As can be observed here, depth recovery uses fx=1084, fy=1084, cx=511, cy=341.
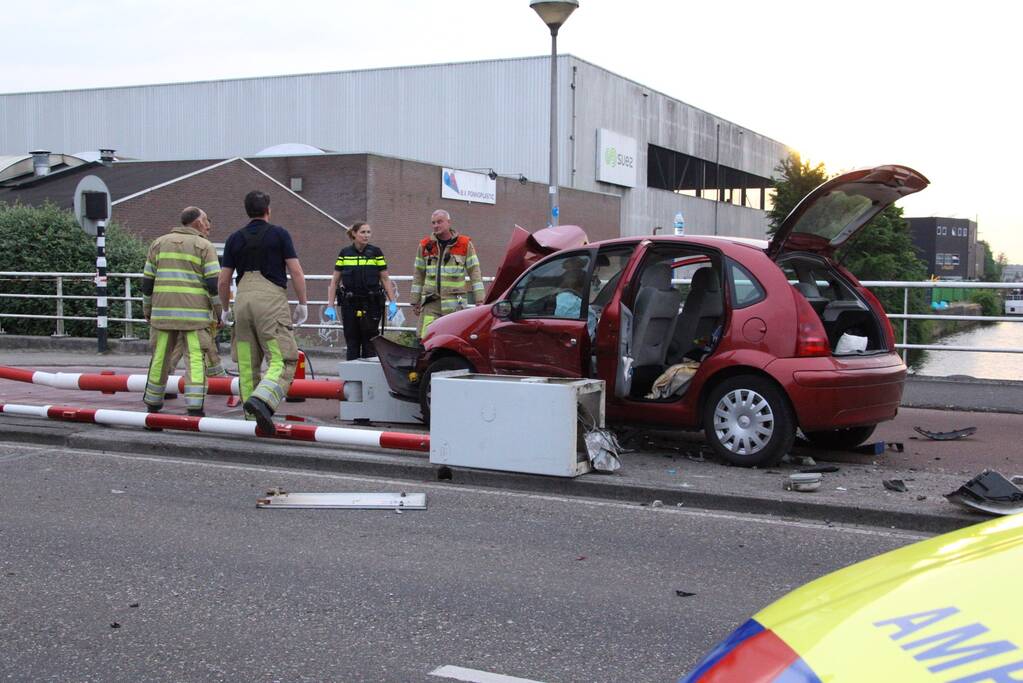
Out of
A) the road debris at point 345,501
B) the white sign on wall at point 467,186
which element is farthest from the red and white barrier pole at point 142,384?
the white sign on wall at point 467,186

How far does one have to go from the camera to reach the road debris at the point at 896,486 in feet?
22.5

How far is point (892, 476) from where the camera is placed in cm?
745

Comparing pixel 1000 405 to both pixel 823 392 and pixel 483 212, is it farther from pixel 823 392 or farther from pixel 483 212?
pixel 483 212

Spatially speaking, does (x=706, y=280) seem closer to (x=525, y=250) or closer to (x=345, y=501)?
(x=525, y=250)

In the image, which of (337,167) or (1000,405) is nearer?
(1000,405)

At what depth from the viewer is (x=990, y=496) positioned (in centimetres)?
614

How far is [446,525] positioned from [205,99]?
2025 inches

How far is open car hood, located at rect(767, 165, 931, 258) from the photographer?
24.5ft

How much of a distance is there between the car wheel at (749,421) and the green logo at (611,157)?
44.1 meters

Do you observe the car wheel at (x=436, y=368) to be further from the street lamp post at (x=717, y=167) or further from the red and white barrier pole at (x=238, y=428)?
the street lamp post at (x=717, y=167)

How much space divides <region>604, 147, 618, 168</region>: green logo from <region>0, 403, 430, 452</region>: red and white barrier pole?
141ft

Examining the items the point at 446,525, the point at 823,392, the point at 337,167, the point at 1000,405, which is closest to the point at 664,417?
the point at 823,392

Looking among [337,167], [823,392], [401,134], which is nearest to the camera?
[823,392]

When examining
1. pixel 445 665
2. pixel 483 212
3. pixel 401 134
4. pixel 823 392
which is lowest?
pixel 445 665
